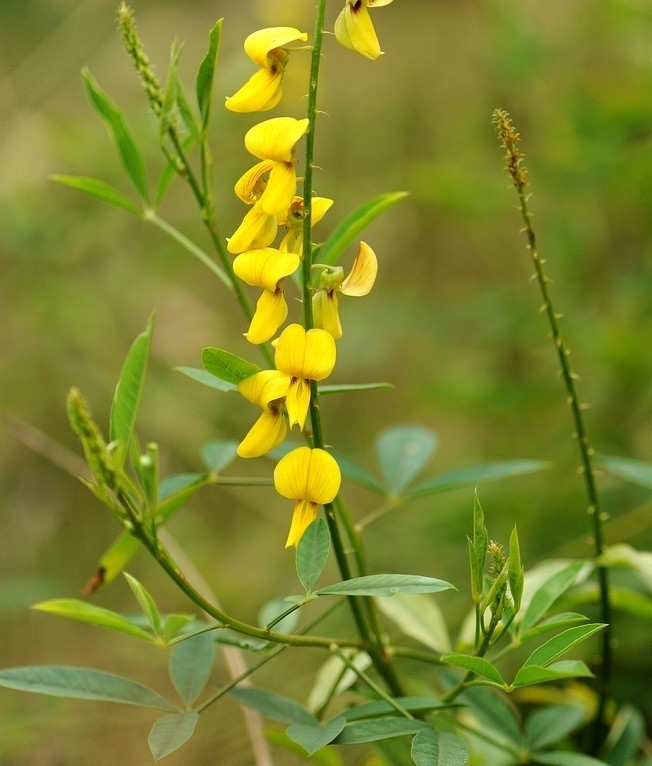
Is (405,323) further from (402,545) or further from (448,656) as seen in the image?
(448,656)

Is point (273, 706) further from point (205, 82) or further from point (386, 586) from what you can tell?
point (205, 82)

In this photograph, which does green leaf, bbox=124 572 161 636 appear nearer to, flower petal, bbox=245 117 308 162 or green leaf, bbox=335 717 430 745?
green leaf, bbox=335 717 430 745

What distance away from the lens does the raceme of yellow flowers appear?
1.85 feet

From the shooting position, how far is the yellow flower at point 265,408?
578 mm

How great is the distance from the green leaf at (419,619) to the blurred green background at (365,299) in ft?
1.32

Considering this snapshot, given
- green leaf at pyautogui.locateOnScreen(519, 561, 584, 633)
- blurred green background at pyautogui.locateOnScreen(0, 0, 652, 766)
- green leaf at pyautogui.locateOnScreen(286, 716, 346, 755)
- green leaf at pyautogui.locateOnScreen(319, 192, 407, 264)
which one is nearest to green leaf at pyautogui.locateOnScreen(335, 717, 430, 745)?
green leaf at pyautogui.locateOnScreen(286, 716, 346, 755)

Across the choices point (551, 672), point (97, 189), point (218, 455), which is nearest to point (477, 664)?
point (551, 672)

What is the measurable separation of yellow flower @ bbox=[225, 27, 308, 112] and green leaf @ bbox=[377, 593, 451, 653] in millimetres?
491

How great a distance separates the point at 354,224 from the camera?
71cm

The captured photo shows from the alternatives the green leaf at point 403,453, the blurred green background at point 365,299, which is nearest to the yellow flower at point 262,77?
the green leaf at point 403,453

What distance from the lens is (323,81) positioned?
2578mm

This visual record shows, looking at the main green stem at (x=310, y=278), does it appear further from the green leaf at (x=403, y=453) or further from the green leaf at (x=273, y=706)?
the green leaf at (x=403, y=453)

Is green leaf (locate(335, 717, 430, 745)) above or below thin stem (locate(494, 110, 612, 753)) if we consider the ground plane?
below

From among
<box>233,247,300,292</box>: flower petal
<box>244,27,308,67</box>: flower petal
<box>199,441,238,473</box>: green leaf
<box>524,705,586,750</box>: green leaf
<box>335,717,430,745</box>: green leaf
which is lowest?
<box>524,705,586,750</box>: green leaf
